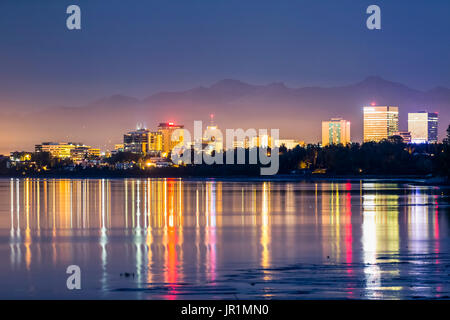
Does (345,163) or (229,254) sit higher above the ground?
(345,163)

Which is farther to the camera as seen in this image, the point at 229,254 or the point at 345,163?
the point at 345,163

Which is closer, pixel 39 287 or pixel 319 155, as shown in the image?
pixel 39 287

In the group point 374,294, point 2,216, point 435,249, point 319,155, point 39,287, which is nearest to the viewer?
point 374,294

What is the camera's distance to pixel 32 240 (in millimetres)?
30156

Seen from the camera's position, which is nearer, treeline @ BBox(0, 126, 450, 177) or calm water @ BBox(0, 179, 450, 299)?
calm water @ BBox(0, 179, 450, 299)

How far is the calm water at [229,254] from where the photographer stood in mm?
17500

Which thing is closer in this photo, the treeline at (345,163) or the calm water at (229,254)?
the calm water at (229,254)

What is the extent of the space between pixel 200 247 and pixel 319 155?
15249 centimetres

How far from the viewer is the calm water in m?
17.5

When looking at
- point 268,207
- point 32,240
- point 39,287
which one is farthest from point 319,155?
point 39,287

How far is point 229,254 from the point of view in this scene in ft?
81.1

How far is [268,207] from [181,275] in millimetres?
31379
